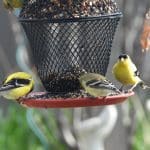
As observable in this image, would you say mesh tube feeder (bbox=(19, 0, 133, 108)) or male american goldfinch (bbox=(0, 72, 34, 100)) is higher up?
mesh tube feeder (bbox=(19, 0, 133, 108))

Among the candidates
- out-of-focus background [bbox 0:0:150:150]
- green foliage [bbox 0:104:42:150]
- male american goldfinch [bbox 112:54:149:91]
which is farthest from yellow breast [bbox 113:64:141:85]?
green foliage [bbox 0:104:42:150]

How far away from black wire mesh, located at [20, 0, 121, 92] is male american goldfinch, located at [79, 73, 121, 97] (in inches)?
7.9

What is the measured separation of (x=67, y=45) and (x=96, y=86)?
0.33m

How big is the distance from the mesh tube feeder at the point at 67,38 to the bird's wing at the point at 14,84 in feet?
0.30

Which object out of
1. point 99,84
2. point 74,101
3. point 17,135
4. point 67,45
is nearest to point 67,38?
point 67,45

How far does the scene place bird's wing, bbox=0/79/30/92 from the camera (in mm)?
3231

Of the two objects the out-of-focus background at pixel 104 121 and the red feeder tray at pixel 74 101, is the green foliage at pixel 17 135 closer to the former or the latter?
the out-of-focus background at pixel 104 121

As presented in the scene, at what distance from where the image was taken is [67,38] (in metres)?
3.21

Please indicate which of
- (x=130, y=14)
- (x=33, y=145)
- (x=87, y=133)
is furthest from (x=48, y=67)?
(x=33, y=145)

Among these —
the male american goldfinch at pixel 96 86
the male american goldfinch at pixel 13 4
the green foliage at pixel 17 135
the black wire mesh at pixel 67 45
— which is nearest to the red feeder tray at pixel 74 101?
the male american goldfinch at pixel 96 86

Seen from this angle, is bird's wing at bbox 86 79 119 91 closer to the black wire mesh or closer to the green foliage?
the black wire mesh

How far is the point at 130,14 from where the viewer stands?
5.08 m

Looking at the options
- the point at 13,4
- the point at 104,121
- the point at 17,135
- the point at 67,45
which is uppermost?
the point at 13,4

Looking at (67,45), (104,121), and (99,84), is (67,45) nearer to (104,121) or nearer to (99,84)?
(99,84)
